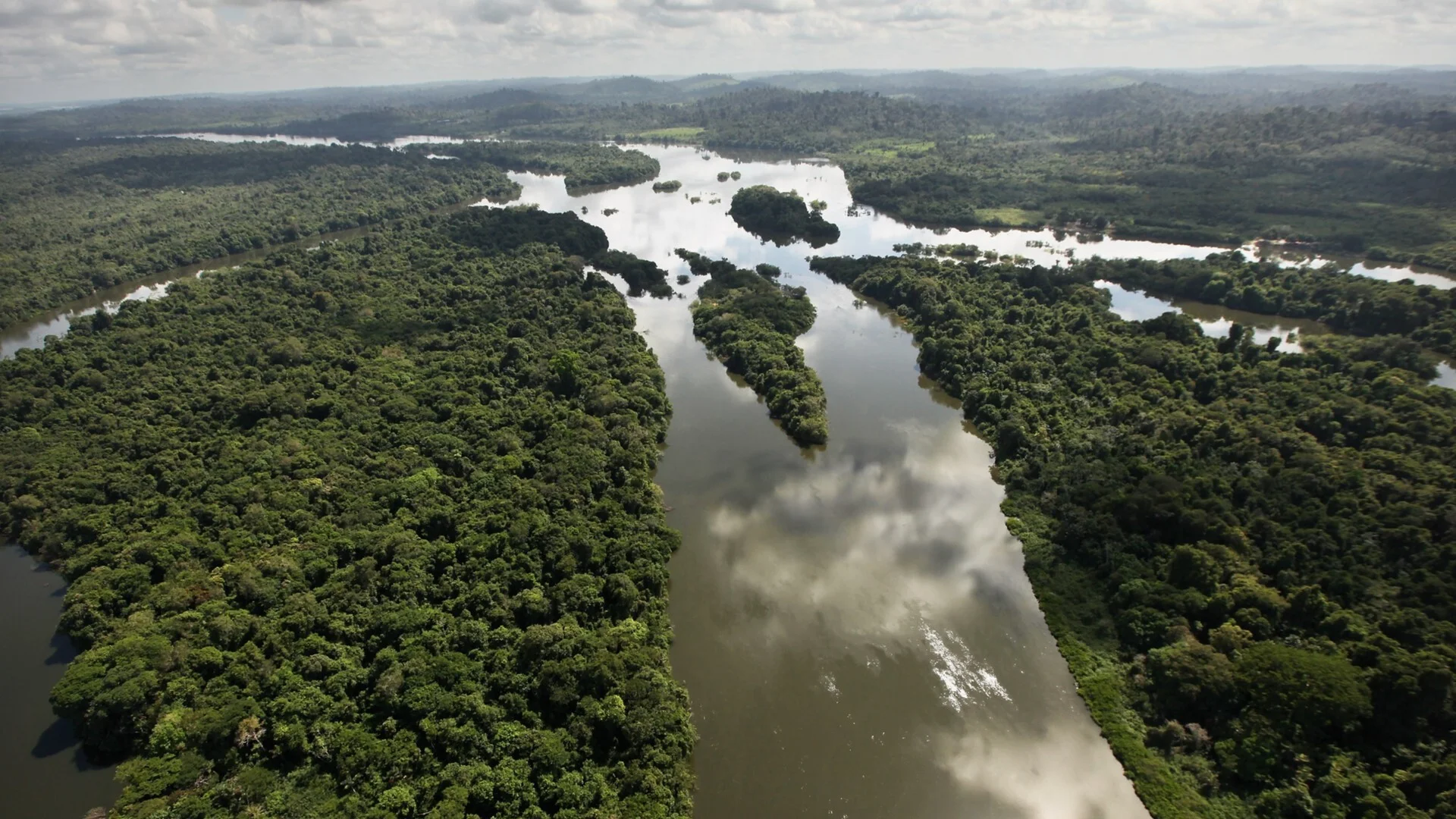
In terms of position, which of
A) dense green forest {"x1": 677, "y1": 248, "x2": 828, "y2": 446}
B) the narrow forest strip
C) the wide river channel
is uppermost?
the narrow forest strip

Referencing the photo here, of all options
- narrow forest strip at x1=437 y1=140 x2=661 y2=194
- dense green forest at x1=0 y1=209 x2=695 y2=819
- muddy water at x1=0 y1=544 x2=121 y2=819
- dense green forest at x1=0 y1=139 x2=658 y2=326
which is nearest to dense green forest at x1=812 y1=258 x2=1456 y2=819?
dense green forest at x1=0 y1=209 x2=695 y2=819

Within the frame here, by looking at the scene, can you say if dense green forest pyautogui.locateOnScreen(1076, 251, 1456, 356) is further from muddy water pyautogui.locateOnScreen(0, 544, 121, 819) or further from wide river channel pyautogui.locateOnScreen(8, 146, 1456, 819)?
muddy water pyautogui.locateOnScreen(0, 544, 121, 819)

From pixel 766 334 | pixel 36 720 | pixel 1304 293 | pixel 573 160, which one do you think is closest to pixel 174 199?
pixel 573 160

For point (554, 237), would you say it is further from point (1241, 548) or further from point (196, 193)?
point (196, 193)

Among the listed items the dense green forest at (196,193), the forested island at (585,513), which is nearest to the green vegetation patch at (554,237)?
the forested island at (585,513)

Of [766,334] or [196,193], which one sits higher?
[196,193]
